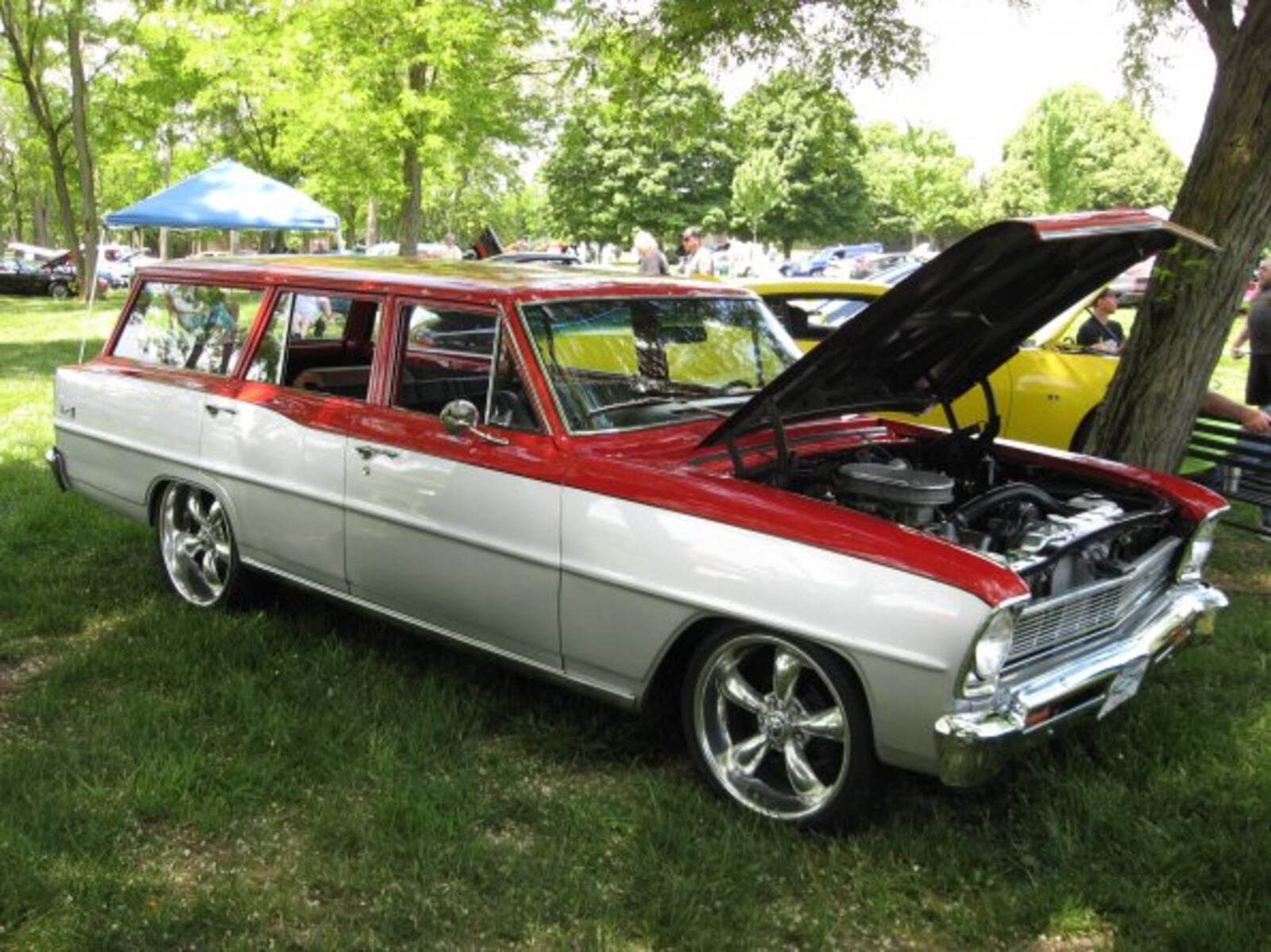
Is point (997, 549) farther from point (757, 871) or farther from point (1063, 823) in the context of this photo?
point (757, 871)

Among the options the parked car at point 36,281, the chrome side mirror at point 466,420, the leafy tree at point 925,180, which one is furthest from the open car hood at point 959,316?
the leafy tree at point 925,180

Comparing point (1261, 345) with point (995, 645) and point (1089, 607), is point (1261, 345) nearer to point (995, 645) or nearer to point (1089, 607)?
point (1089, 607)

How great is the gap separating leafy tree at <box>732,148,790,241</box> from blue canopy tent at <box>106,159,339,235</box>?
44.6 m

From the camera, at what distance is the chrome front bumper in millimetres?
2957

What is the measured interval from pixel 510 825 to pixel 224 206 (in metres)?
13.9

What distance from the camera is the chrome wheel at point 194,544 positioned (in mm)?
5160

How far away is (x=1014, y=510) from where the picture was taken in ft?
12.8

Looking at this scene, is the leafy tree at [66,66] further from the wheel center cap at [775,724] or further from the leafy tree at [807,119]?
the wheel center cap at [775,724]

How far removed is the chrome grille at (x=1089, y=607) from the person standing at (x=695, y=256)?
10888 mm

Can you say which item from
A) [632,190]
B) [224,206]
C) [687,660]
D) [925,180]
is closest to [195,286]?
[687,660]

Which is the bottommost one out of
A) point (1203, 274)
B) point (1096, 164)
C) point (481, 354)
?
point (481, 354)

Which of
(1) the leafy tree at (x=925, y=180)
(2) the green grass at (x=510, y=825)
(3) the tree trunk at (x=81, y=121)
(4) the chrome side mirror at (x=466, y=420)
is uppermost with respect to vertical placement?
(1) the leafy tree at (x=925, y=180)

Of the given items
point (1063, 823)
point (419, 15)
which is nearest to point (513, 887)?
point (1063, 823)

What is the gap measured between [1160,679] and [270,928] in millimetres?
3450
